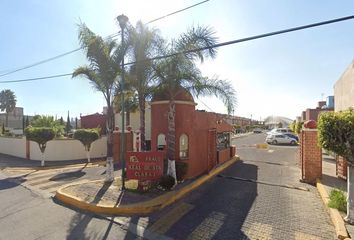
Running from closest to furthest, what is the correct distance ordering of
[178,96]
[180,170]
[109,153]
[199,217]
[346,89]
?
[199,217]
[180,170]
[346,89]
[109,153]
[178,96]

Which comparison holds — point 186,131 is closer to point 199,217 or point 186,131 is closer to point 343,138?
point 199,217

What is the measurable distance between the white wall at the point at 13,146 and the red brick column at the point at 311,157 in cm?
1958

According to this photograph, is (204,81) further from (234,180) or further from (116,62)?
(234,180)

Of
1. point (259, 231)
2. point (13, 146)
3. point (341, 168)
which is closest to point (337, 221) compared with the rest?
point (259, 231)

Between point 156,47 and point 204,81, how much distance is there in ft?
8.13

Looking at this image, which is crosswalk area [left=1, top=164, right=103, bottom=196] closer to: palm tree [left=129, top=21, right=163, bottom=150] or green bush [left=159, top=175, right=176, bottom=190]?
green bush [left=159, top=175, right=176, bottom=190]

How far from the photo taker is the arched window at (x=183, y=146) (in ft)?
40.2

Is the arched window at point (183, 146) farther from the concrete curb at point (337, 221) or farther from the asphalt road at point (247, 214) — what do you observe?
the concrete curb at point (337, 221)

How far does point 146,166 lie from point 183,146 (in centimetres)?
273

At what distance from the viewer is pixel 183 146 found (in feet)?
40.7

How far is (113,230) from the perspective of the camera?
709 cm

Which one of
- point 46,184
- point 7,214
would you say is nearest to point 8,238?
point 7,214

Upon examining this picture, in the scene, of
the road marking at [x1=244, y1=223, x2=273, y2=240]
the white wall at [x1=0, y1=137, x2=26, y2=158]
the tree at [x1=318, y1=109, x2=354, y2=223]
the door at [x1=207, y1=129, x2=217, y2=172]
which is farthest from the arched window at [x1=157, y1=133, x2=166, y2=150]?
the white wall at [x1=0, y1=137, x2=26, y2=158]

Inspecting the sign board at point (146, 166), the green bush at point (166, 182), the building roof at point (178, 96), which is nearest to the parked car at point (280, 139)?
the building roof at point (178, 96)
